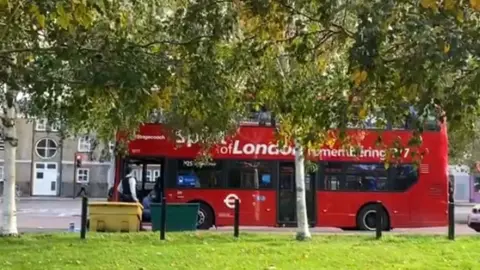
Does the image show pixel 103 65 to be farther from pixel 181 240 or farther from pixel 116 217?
pixel 116 217

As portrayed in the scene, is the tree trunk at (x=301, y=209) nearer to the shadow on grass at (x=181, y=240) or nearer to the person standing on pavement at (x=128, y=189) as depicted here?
the shadow on grass at (x=181, y=240)

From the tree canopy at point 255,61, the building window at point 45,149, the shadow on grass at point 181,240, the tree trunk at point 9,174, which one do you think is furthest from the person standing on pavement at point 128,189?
the building window at point 45,149

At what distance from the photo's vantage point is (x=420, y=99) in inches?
279

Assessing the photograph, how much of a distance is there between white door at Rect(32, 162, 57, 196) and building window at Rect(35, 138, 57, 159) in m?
0.72

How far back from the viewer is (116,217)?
719 inches

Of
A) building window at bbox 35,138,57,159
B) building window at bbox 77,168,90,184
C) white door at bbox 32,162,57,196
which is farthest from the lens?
building window at bbox 35,138,57,159

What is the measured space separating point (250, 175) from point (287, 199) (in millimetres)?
1344

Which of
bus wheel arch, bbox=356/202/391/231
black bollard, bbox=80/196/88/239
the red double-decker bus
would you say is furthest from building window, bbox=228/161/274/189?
black bollard, bbox=80/196/88/239

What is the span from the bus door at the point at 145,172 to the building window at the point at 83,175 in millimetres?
37891

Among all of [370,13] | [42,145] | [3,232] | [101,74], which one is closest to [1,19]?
[101,74]

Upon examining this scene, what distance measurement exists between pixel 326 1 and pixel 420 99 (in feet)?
4.91

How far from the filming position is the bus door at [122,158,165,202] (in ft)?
74.1

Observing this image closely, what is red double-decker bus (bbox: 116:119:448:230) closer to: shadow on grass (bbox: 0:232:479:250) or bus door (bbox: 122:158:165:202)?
bus door (bbox: 122:158:165:202)

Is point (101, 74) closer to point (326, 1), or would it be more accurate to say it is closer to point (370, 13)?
point (326, 1)
